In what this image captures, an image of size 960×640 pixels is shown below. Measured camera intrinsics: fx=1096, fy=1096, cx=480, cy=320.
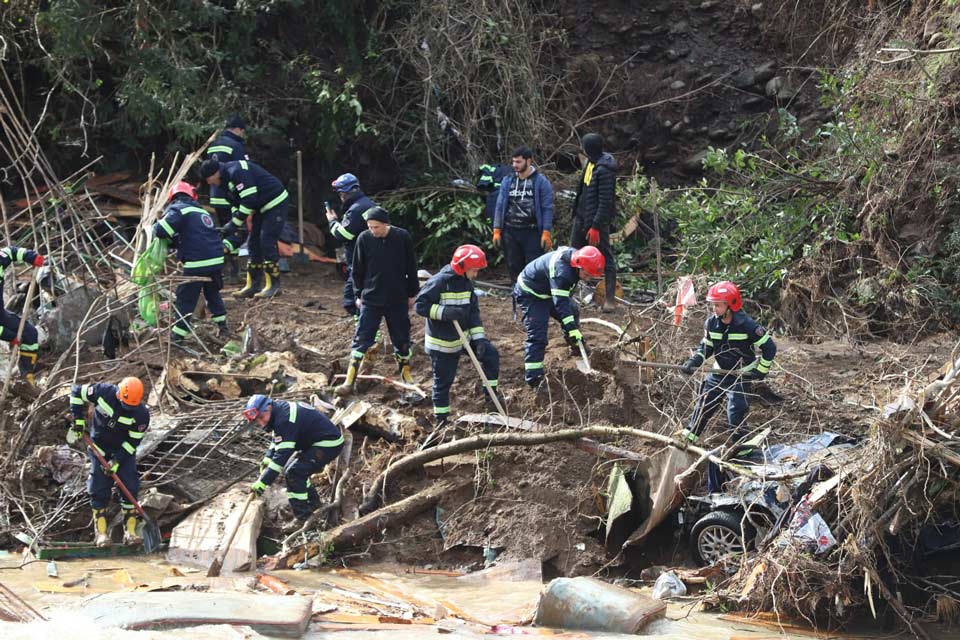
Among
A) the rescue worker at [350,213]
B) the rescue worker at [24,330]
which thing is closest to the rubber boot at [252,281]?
the rescue worker at [350,213]

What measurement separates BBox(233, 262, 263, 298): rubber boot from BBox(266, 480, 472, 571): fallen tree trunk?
14.0 feet

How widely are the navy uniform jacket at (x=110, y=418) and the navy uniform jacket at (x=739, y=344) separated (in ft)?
14.8

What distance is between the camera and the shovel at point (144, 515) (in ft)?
27.9

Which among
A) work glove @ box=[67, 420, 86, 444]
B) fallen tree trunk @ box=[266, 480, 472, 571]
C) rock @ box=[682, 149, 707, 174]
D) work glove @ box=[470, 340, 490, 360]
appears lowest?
fallen tree trunk @ box=[266, 480, 472, 571]

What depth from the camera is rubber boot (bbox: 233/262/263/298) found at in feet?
40.6

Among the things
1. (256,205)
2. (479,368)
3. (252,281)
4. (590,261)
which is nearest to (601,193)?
(590,261)

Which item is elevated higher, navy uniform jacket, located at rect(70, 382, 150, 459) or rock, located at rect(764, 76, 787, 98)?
rock, located at rect(764, 76, 787, 98)

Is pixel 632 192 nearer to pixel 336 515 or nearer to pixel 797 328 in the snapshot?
pixel 797 328

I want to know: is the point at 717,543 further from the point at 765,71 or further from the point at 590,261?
the point at 765,71

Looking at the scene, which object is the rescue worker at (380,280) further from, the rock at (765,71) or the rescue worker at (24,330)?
the rock at (765,71)

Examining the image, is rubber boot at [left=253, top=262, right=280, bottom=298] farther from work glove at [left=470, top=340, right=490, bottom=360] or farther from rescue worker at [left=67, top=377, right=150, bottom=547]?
rescue worker at [left=67, top=377, right=150, bottom=547]

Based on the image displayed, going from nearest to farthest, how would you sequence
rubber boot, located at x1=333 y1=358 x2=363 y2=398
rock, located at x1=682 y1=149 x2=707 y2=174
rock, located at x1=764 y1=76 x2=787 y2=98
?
rubber boot, located at x1=333 y1=358 x2=363 y2=398 → rock, located at x1=764 y1=76 x2=787 y2=98 → rock, located at x1=682 y1=149 x2=707 y2=174

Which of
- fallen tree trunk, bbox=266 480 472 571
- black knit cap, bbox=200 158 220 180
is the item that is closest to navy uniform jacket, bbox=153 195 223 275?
black knit cap, bbox=200 158 220 180

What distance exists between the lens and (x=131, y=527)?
28.5 ft
